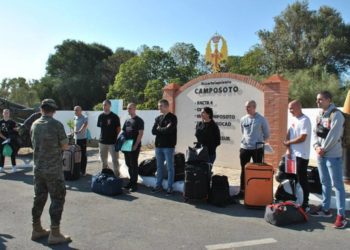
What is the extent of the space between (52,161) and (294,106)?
3.89m

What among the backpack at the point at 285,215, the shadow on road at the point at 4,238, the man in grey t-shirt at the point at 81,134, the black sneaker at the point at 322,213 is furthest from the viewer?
the man in grey t-shirt at the point at 81,134

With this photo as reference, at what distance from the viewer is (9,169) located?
10820mm

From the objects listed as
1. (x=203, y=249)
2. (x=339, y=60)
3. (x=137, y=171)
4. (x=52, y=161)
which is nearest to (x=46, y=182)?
(x=52, y=161)

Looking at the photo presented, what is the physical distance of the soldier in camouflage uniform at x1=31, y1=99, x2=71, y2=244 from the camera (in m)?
4.87

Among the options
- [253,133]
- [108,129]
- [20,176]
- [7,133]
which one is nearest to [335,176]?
[253,133]

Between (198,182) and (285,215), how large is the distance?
1761 mm

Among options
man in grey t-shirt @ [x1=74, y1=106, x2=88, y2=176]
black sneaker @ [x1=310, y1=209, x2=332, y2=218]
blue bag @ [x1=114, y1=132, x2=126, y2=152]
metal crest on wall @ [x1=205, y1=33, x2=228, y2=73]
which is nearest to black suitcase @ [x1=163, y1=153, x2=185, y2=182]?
blue bag @ [x1=114, y1=132, x2=126, y2=152]

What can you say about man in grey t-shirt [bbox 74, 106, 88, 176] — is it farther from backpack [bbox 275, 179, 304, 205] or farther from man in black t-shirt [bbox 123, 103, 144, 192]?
backpack [bbox 275, 179, 304, 205]

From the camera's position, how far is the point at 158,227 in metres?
5.60

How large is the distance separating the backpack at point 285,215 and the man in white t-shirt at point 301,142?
68cm

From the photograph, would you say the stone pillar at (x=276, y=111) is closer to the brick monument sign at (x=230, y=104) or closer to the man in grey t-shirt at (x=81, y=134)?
the brick monument sign at (x=230, y=104)

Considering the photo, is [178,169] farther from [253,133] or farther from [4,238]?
[4,238]

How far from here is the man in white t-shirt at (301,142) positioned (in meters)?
6.25

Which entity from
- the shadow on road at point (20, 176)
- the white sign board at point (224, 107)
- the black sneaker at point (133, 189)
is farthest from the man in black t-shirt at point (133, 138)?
the white sign board at point (224, 107)
